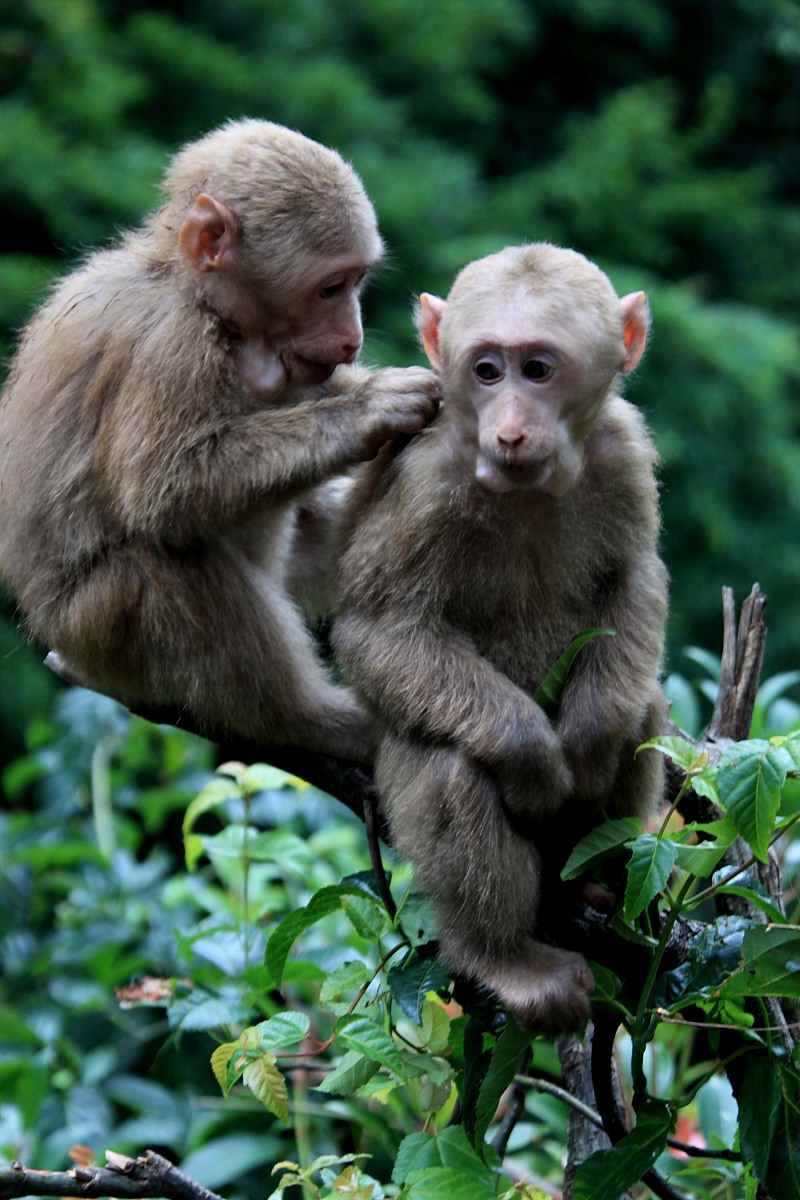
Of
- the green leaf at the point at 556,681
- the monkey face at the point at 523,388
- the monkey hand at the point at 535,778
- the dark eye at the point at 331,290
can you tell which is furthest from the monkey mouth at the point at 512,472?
the dark eye at the point at 331,290

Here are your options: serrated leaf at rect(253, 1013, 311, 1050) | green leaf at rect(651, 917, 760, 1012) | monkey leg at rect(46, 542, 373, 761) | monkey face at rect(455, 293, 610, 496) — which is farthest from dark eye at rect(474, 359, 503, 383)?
serrated leaf at rect(253, 1013, 311, 1050)

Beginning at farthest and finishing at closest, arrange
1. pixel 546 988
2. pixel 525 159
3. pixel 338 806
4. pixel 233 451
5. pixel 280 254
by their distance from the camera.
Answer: pixel 525 159 < pixel 338 806 < pixel 280 254 < pixel 233 451 < pixel 546 988

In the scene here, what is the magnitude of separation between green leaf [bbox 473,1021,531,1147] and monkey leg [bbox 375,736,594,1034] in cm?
7

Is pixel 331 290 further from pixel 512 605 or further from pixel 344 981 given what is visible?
pixel 344 981

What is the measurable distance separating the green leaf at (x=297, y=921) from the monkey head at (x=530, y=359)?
67 cm

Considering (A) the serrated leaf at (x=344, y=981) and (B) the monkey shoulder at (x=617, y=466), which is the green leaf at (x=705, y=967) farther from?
(B) the monkey shoulder at (x=617, y=466)

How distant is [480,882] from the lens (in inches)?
88.0

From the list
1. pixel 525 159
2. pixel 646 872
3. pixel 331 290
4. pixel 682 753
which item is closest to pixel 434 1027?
pixel 646 872

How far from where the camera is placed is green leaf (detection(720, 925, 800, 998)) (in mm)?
1896

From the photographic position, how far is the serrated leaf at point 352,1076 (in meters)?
2.05

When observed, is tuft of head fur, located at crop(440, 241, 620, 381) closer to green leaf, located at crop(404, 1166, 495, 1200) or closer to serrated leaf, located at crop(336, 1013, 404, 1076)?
serrated leaf, located at crop(336, 1013, 404, 1076)

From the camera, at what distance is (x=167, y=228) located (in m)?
3.02

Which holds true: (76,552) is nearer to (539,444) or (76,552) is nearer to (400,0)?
(539,444)

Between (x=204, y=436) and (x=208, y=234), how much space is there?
16.8 inches
